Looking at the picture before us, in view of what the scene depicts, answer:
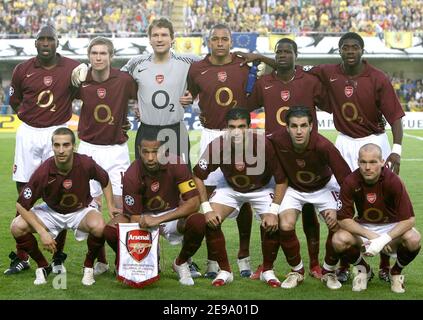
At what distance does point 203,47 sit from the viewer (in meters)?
30.6

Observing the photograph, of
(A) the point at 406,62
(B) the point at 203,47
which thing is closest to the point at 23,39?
(B) the point at 203,47

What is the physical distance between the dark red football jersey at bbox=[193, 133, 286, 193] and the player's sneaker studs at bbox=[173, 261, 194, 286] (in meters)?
0.75

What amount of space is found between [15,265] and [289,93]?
107 inches

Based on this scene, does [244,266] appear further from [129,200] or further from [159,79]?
[159,79]

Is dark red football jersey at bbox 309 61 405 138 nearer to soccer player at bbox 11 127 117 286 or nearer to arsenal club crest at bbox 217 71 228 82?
arsenal club crest at bbox 217 71 228 82

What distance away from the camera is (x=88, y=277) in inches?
249

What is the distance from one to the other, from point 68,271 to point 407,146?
1442 centimetres

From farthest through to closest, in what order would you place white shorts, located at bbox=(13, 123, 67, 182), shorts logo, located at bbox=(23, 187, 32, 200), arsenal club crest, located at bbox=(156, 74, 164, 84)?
white shorts, located at bbox=(13, 123, 67, 182) < arsenal club crest, located at bbox=(156, 74, 164, 84) < shorts logo, located at bbox=(23, 187, 32, 200)

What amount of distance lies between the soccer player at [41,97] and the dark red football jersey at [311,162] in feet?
6.62

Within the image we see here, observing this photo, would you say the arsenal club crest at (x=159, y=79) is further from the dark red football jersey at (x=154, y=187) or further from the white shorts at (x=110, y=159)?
the dark red football jersey at (x=154, y=187)

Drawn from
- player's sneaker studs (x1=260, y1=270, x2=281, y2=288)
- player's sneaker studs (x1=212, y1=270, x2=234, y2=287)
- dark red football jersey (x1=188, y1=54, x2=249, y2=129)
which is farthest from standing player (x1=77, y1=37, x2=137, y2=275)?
player's sneaker studs (x1=260, y1=270, x2=281, y2=288)

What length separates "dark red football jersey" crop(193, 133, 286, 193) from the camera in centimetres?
657

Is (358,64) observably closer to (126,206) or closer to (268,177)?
(268,177)

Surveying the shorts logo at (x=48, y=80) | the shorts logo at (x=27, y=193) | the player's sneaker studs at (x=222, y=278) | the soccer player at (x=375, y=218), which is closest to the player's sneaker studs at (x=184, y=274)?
the player's sneaker studs at (x=222, y=278)
